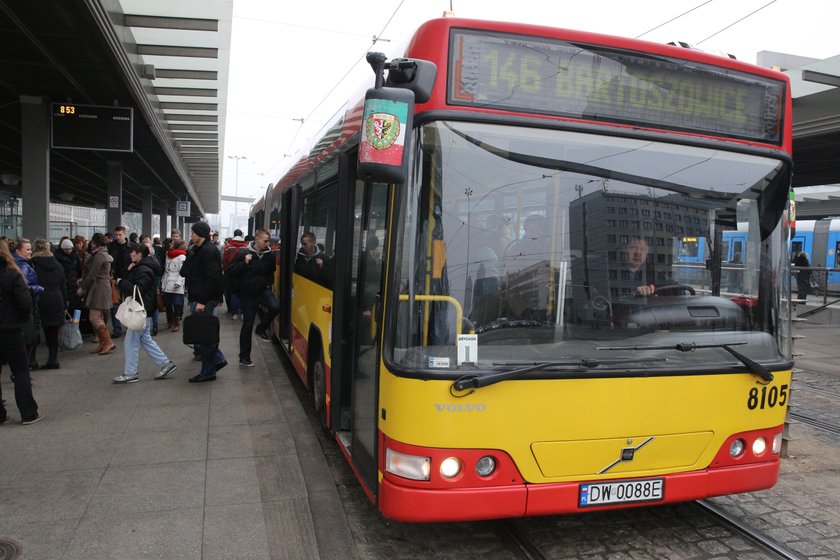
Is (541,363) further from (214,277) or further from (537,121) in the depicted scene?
(214,277)

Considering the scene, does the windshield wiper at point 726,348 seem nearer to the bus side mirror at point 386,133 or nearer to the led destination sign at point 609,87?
the led destination sign at point 609,87

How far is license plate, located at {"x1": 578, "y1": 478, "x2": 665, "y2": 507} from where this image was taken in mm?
3531

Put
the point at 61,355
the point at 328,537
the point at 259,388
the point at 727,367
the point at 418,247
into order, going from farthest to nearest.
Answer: the point at 61,355
the point at 259,388
the point at 328,537
the point at 727,367
the point at 418,247

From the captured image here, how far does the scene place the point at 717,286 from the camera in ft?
12.8

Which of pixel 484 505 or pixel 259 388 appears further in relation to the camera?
pixel 259 388

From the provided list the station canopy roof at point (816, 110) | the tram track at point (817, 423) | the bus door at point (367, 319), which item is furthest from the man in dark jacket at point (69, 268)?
the station canopy roof at point (816, 110)

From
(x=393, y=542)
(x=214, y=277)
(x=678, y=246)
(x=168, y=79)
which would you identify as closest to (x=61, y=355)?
(x=214, y=277)

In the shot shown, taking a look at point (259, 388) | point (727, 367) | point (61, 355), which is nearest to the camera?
point (727, 367)

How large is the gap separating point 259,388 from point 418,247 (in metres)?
5.06

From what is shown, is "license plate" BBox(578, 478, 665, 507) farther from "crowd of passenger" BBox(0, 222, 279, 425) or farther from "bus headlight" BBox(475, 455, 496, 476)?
"crowd of passenger" BBox(0, 222, 279, 425)

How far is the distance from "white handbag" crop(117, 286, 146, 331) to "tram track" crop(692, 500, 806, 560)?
603 centimetres

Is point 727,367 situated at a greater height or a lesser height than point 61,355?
greater

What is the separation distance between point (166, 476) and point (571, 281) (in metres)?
3.33

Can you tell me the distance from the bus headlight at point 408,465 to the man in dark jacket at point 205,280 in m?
5.03
